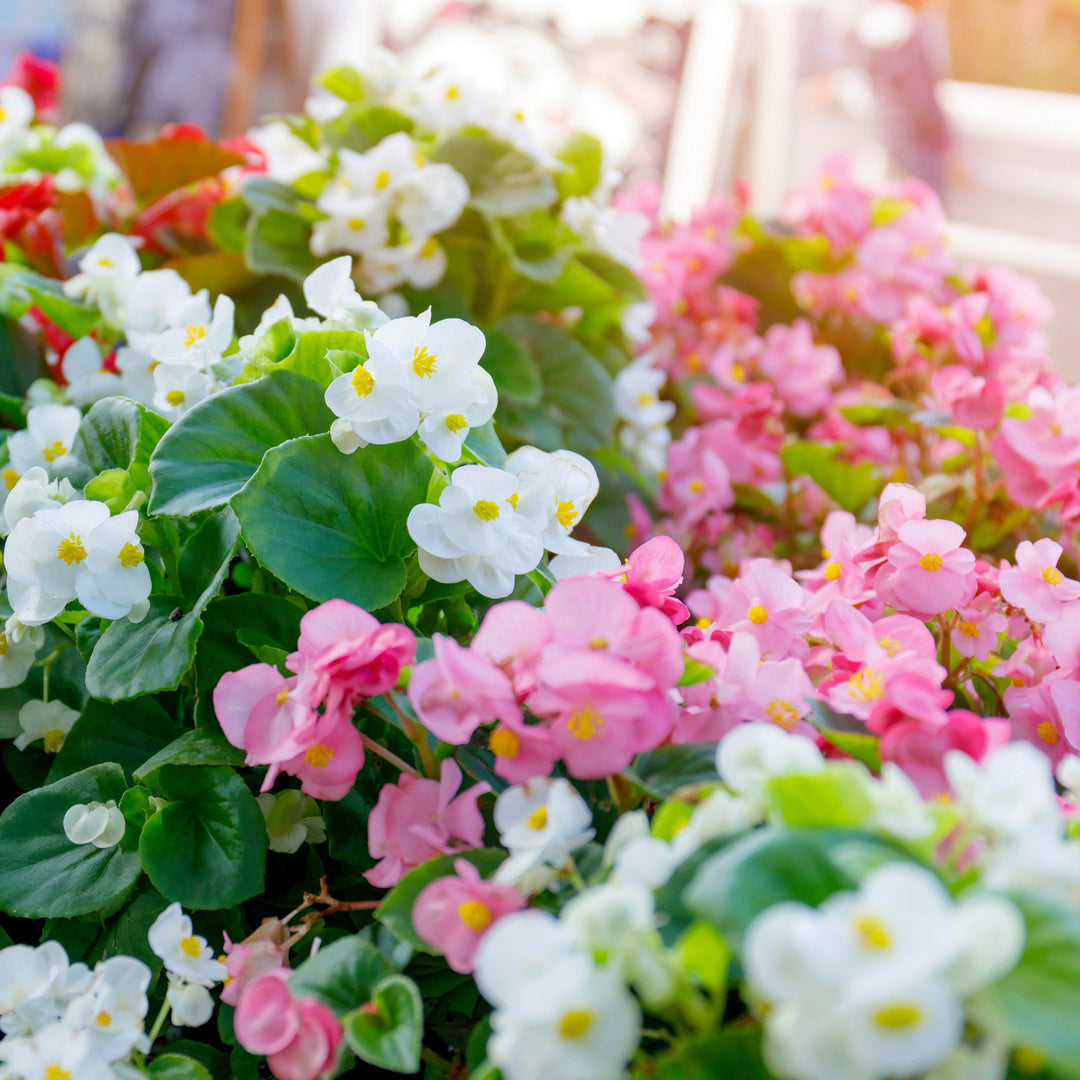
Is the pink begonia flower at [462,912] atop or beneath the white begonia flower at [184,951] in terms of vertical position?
atop

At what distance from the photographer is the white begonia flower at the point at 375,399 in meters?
0.42

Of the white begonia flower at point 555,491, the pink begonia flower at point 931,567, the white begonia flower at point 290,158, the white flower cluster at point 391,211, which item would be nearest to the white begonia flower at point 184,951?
the white begonia flower at point 555,491

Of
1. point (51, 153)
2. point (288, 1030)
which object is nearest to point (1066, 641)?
point (288, 1030)

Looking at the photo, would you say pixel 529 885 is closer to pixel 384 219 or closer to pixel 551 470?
pixel 551 470

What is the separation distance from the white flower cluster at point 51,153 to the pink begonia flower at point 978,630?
2.71ft

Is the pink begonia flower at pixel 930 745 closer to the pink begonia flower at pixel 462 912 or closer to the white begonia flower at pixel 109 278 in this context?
the pink begonia flower at pixel 462 912

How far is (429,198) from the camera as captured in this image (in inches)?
28.2

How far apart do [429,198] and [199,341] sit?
25cm

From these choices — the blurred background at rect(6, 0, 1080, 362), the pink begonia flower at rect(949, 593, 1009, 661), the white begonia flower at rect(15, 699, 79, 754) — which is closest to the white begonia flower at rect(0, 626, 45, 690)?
the white begonia flower at rect(15, 699, 79, 754)

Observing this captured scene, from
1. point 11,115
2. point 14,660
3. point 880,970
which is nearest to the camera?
point 880,970

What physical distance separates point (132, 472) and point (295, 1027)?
27cm

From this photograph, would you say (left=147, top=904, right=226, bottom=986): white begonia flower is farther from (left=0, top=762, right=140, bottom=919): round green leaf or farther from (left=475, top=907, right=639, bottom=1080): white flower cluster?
(left=475, top=907, right=639, bottom=1080): white flower cluster

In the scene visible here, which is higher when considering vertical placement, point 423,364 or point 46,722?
point 423,364

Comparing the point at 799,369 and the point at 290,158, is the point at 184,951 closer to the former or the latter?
the point at 290,158
